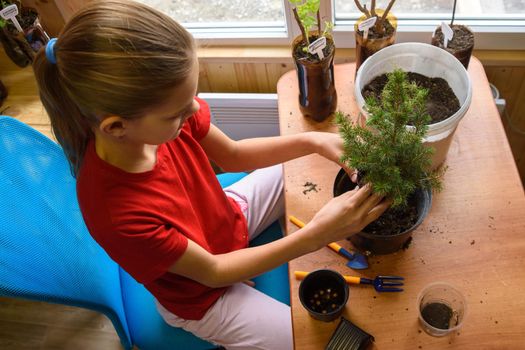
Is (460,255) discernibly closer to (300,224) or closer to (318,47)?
(300,224)

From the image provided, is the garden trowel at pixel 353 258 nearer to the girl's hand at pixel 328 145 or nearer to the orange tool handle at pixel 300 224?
the orange tool handle at pixel 300 224

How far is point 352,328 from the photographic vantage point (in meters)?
0.80

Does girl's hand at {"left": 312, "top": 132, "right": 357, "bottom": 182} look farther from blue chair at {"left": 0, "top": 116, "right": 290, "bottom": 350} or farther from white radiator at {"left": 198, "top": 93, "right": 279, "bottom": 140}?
white radiator at {"left": 198, "top": 93, "right": 279, "bottom": 140}

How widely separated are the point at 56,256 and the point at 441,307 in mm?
762

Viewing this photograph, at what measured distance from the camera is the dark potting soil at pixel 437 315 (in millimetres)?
805

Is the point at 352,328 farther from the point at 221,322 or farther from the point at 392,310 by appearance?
the point at 221,322

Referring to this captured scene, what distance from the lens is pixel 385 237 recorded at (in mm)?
823

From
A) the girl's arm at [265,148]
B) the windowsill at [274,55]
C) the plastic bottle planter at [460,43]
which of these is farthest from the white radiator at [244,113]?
the plastic bottle planter at [460,43]

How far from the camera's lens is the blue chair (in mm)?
850

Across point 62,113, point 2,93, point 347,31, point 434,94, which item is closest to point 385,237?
point 434,94

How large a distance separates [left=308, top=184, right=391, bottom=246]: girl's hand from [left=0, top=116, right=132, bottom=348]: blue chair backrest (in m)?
0.51

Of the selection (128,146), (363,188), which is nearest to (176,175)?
(128,146)

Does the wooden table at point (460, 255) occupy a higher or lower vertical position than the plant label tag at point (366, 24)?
lower

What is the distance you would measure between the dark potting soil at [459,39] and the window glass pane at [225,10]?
57cm
